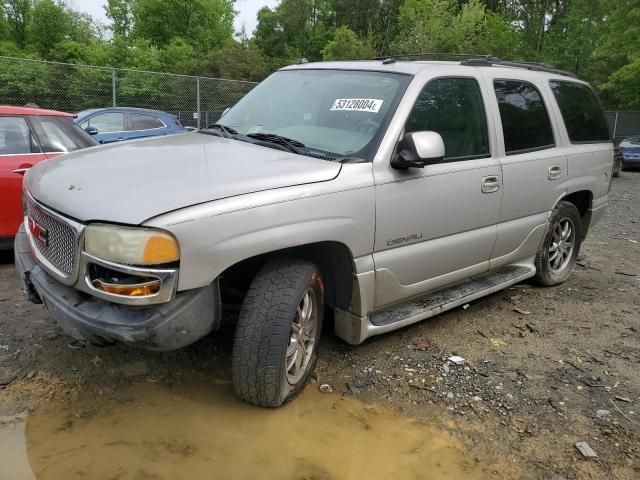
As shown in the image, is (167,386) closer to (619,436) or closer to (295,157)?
(295,157)

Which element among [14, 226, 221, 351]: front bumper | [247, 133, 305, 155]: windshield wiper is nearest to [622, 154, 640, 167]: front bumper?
[247, 133, 305, 155]: windshield wiper

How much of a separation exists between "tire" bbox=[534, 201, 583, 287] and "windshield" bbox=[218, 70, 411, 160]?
2.19 meters

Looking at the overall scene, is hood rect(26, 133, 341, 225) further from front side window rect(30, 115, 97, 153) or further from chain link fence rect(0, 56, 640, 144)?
chain link fence rect(0, 56, 640, 144)

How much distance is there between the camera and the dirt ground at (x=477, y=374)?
292 cm

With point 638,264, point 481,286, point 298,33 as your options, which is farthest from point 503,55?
point 481,286

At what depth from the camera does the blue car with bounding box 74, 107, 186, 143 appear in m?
11.2

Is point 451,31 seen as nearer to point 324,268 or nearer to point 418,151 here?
point 418,151

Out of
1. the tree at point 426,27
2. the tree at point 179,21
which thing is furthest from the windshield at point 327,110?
the tree at point 179,21

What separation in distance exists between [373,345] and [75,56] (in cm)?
3848

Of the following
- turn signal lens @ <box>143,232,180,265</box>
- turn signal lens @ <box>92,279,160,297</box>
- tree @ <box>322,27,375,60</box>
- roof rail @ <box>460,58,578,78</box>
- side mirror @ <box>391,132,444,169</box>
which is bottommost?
turn signal lens @ <box>92,279,160,297</box>

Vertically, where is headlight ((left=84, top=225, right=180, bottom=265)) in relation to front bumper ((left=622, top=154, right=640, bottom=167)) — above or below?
above

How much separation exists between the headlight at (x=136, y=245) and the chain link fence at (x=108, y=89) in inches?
→ 470

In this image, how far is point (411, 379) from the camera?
352 cm

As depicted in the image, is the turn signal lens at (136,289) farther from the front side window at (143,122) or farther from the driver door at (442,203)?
the front side window at (143,122)
